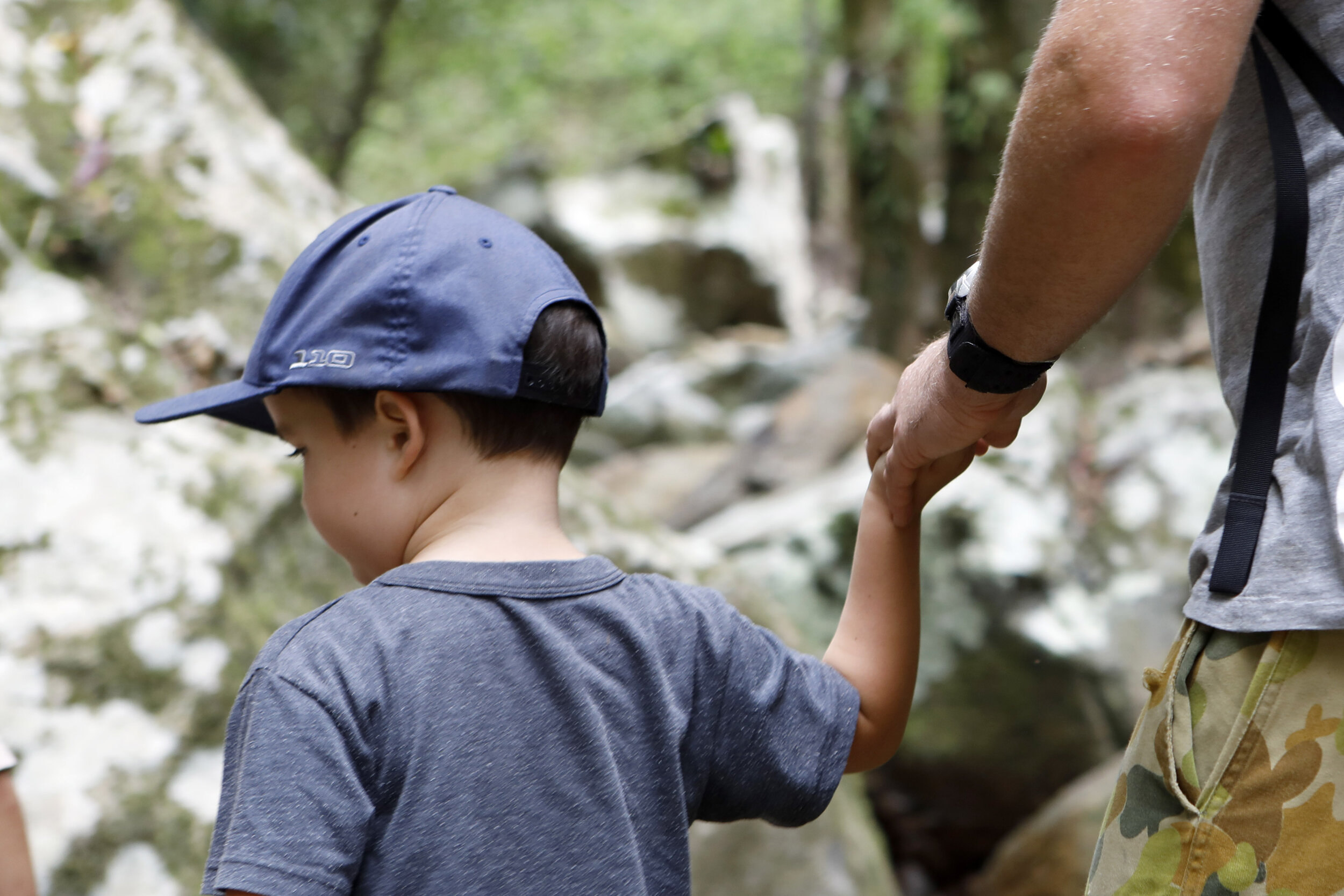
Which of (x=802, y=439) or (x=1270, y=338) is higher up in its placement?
(x=1270, y=338)

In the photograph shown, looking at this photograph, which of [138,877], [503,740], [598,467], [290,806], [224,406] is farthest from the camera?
[598,467]

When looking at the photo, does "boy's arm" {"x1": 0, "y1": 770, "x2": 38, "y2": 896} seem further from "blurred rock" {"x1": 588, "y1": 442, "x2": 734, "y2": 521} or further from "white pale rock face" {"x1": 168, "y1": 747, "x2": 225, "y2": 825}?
"blurred rock" {"x1": 588, "y1": 442, "x2": 734, "y2": 521}

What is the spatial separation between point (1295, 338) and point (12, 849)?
1.60 m

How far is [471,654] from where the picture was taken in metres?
1.17

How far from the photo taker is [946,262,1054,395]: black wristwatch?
1267 millimetres

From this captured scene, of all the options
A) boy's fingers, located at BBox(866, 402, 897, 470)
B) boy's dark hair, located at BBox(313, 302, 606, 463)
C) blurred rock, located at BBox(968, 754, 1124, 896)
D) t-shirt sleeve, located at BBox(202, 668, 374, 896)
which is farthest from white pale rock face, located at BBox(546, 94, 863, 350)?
t-shirt sleeve, located at BBox(202, 668, 374, 896)

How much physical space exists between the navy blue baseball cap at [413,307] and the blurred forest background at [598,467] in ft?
3.33

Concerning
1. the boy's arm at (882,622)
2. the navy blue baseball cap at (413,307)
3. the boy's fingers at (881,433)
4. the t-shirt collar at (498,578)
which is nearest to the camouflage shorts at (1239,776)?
the boy's arm at (882,622)

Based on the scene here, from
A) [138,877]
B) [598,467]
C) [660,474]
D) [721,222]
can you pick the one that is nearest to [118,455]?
[138,877]

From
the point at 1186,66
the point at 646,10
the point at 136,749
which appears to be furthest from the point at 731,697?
the point at 646,10

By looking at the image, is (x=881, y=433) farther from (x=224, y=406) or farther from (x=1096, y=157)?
(x=224, y=406)

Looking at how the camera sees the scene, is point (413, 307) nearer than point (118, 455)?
Yes

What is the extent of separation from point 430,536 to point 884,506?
618 mm

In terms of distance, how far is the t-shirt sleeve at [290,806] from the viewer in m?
1.04
